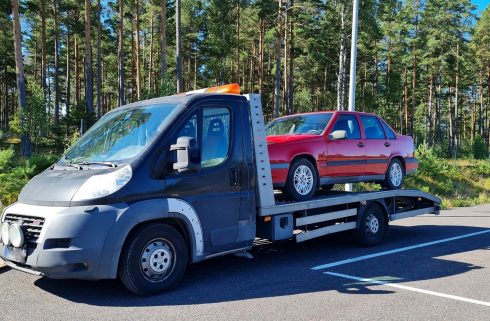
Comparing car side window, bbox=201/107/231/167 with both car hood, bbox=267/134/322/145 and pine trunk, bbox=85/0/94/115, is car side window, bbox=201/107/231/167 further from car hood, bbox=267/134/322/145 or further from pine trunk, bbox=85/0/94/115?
pine trunk, bbox=85/0/94/115

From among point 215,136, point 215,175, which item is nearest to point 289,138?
point 215,136

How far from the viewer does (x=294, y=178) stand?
7422 mm

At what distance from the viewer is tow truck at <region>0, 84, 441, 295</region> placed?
489 centimetres

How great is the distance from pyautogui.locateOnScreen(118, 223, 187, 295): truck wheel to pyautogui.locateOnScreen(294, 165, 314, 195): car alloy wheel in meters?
2.51

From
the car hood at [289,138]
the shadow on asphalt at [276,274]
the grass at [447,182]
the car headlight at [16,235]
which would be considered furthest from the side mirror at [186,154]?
the grass at [447,182]

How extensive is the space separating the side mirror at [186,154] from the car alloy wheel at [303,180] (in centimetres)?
245

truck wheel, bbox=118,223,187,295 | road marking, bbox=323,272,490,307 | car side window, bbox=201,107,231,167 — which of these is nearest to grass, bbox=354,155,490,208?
road marking, bbox=323,272,490,307

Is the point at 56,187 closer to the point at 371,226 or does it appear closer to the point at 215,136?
the point at 215,136

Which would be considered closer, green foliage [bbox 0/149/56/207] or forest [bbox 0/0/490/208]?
green foliage [bbox 0/149/56/207]

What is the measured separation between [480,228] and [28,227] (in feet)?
33.0

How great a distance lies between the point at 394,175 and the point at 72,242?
269 inches

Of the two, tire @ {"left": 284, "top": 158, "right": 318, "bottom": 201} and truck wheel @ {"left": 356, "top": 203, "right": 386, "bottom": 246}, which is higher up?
tire @ {"left": 284, "top": 158, "right": 318, "bottom": 201}

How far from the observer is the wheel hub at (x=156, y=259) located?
5.29m

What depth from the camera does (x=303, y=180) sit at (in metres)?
7.57
